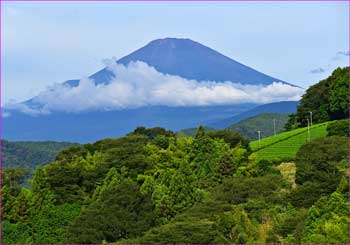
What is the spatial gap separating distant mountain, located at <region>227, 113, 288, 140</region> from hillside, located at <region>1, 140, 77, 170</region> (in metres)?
22.4

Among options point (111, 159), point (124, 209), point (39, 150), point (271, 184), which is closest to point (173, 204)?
point (124, 209)

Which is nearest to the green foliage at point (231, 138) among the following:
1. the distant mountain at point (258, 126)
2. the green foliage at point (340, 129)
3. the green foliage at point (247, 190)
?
the green foliage at point (340, 129)

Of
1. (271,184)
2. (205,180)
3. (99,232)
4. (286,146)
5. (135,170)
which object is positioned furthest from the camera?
(286,146)

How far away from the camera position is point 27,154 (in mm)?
69938

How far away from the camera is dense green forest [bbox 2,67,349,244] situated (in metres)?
18.3

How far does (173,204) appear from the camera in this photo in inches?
972

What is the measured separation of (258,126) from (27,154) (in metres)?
31.3

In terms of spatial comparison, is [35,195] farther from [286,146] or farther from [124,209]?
[286,146]

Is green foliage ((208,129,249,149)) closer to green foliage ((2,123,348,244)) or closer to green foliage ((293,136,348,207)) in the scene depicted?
green foliage ((2,123,348,244))

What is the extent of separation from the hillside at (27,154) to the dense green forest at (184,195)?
33013mm

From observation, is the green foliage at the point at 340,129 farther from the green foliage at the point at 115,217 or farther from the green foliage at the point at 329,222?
the green foliage at the point at 329,222

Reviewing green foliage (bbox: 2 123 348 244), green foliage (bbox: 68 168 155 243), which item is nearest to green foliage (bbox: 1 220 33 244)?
green foliage (bbox: 2 123 348 244)

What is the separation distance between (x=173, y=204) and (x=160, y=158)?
5.69 metres

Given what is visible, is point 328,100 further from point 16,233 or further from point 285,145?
point 16,233
